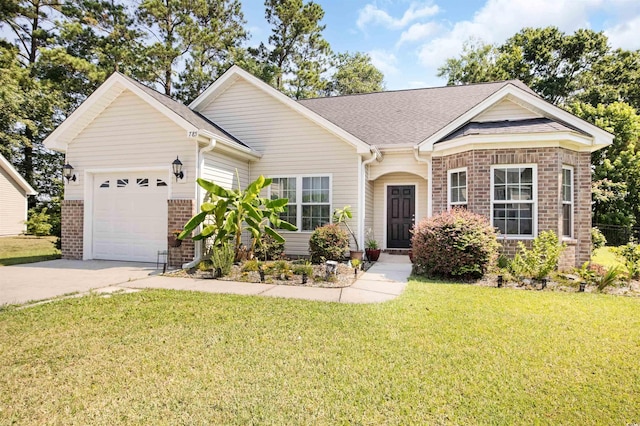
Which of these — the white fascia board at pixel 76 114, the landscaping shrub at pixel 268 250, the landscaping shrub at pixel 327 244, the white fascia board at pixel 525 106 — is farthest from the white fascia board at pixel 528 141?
the white fascia board at pixel 76 114

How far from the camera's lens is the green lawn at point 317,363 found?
247cm

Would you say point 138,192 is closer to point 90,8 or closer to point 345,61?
point 90,8

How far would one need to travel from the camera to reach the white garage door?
358 inches

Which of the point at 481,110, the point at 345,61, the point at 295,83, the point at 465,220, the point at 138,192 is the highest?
the point at 345,61

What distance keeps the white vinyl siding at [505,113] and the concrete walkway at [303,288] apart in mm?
5244

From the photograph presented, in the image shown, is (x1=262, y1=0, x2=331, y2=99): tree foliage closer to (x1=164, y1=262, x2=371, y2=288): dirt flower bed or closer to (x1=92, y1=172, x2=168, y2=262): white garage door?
(x1=92, y1=172, x2=168, y2=262): white garage door

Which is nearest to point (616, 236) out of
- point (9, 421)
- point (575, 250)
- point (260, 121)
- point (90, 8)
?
point (575, 250)

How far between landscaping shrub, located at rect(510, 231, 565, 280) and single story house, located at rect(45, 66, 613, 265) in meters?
0.90

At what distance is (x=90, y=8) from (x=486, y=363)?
27.6 meters

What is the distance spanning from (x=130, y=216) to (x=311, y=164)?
5.24 metres

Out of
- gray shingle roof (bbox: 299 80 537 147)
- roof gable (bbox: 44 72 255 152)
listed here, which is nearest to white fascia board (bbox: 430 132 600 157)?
gray shingle roof (bbox: 299 80 537 147)

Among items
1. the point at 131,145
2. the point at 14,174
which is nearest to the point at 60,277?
the point at 131,145

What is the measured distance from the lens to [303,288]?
641 centimetres

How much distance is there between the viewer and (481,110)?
945cm
